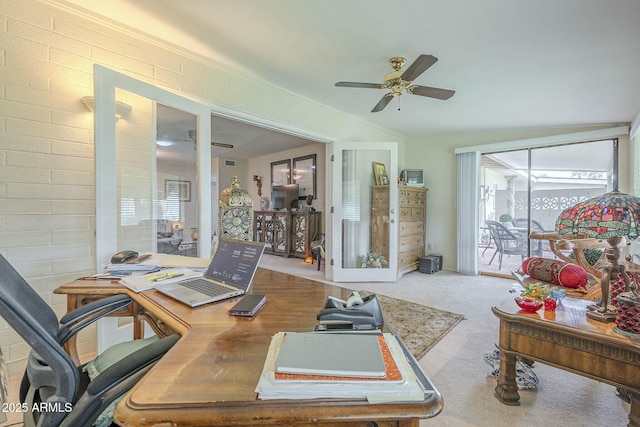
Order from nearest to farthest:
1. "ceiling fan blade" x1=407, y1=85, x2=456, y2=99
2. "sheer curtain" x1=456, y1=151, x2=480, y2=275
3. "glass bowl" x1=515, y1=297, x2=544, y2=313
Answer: "glass bowl" x1=515, y1=297, x2=544, y2=313, "ceiling fan blade" x1=407, y1=85, x2=456, y2=99, "sheer curtain" x1=456, y1=151, x2=480, y2=275

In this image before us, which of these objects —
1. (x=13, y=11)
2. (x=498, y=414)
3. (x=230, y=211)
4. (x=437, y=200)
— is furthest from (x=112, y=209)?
(x=437, y=200)

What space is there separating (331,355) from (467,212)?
4618 millimetres

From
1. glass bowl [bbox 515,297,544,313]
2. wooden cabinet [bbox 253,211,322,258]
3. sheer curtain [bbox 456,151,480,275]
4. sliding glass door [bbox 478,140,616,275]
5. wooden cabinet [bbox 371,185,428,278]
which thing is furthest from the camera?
wooden cabinet [bbox 253,211,322,258]

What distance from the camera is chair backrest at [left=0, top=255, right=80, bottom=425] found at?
2.18 feet

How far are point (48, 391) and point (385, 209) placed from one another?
3.90 meters

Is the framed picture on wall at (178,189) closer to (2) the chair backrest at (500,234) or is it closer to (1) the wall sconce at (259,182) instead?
(2) the chair backrest at (500,234)

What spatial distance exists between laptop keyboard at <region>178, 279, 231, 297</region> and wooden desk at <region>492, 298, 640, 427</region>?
1.49 m

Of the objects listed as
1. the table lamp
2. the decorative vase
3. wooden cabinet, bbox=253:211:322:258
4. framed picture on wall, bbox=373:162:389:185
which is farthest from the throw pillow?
wooden cabinet, bbox=253:211:322:258

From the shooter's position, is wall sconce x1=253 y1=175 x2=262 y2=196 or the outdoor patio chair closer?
the outdoor patio chair

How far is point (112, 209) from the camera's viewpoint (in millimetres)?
1773

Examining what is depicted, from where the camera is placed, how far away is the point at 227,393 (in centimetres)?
54

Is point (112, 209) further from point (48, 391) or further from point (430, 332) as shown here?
point (430, 332)

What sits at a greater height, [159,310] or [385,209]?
[385,209]

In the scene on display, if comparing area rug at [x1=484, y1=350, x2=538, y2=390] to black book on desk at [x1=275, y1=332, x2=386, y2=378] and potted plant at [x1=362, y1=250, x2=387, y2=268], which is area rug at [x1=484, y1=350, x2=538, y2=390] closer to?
black book on desk at [x1=275, y1=332, x2=386, y2=378]
